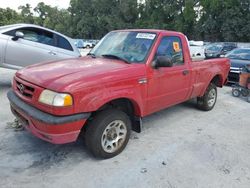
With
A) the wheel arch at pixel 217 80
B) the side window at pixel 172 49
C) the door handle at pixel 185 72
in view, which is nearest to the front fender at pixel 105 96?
the side window at pixel 172 49

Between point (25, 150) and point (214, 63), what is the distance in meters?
4.41

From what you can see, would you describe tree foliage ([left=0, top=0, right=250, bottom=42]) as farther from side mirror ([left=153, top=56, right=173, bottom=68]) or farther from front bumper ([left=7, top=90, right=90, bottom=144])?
front bumper ([left=7, top=90, right=90, bottom=144])

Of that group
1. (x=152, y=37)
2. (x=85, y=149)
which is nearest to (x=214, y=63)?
(x=152, y=37)

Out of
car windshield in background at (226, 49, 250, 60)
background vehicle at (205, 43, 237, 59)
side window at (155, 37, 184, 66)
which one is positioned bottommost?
background vehicle at (205, 43, 237, 59)

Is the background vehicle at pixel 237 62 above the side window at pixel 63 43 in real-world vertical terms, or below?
below

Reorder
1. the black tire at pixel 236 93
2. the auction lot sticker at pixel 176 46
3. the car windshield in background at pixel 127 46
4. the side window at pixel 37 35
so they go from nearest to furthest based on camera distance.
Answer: the car windshield in background at pixel 127 46 → the auction lot sticker at pixel 176 46 → the side window at pixel 37 35 → the black tire at pixel 236 93

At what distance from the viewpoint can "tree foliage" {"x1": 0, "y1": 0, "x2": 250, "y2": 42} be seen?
42.5 metres

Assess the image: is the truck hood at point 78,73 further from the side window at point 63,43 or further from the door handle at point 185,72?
the side window at point 63,43

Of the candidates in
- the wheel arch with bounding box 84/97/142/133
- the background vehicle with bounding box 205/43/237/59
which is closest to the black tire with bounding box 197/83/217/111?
the wheel arch with bounding box 84/97/142/133

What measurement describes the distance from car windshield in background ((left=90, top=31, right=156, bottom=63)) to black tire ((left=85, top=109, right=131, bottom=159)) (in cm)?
98

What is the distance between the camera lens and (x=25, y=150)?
401 centimetres

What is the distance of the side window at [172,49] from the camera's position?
461 cm

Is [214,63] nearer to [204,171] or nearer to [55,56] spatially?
[204,171]

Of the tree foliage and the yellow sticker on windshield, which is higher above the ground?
the tree foliage
